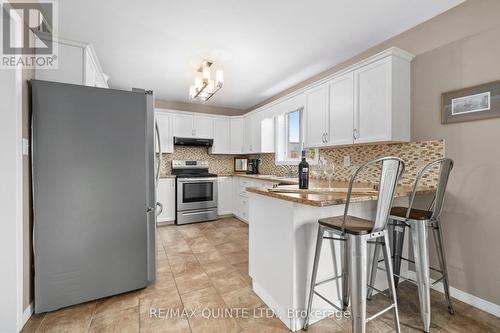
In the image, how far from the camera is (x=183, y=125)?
4668 mm

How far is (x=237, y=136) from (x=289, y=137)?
4.54ft

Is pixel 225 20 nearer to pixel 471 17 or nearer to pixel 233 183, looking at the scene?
pixel 471 17

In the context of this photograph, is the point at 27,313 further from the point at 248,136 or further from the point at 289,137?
the point at 248,136

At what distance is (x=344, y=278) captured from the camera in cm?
171

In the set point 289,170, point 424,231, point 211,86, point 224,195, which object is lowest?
point 224,195

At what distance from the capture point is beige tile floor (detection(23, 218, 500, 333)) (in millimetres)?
1602

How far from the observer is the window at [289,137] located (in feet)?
12.8

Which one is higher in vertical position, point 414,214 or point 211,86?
point 211,86

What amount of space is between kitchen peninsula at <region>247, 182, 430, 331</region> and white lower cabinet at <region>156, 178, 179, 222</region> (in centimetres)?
277

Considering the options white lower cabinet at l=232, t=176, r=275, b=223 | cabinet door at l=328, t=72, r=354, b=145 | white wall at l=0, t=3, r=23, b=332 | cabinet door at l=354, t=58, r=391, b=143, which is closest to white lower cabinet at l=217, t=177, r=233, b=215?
white lower cabinet at l=232, t=176, r=275, b=223

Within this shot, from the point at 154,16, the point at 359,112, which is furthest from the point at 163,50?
the point at 359,112

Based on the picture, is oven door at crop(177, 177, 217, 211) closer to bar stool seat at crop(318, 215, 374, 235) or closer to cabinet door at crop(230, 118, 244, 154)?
cabinet door at crop(230, 118, 244, 154)

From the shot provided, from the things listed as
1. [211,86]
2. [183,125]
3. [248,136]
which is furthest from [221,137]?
[211,86]

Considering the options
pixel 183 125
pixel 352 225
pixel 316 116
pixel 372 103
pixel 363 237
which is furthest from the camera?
pixel 183 125
